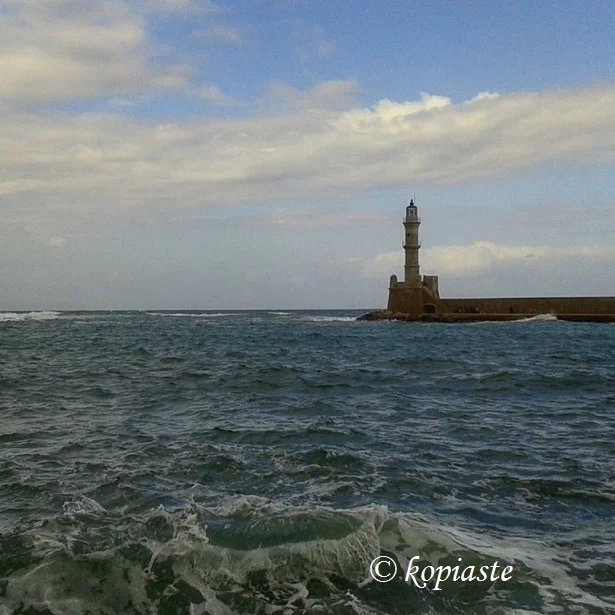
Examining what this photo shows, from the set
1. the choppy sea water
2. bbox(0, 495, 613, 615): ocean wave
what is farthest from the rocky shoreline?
bbox(0, 495, 613, 615): ocean wave

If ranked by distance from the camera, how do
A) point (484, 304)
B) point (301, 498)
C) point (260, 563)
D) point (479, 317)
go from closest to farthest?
point (260, 563) → point (301, 498) → point (479, 317) → point (484, 304)

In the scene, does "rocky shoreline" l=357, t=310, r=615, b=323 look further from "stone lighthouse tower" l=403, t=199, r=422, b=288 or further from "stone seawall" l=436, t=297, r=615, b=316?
"stone lighthouse tower" l=403, t=199, r=422, b=288

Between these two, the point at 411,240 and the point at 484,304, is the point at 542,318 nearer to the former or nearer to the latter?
the point at 484,304

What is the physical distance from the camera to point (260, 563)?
4.57m

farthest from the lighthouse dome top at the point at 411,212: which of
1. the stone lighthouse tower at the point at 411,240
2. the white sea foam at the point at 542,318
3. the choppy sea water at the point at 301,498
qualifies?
the choppy sea water at the point at 301,498

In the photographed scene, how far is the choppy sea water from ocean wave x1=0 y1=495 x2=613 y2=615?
2cm

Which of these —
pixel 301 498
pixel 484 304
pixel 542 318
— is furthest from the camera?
pixel 484 304

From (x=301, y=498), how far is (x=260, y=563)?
61.1 inches

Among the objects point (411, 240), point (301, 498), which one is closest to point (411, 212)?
point (411, 240)

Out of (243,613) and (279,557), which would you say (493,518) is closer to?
(279,557)

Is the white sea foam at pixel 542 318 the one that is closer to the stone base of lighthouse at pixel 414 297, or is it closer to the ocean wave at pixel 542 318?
the ocean wave at pixel 542 318

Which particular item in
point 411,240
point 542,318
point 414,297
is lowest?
point 542,318

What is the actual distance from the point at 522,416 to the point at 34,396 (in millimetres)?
9237

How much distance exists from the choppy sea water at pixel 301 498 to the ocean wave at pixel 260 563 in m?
0.02
